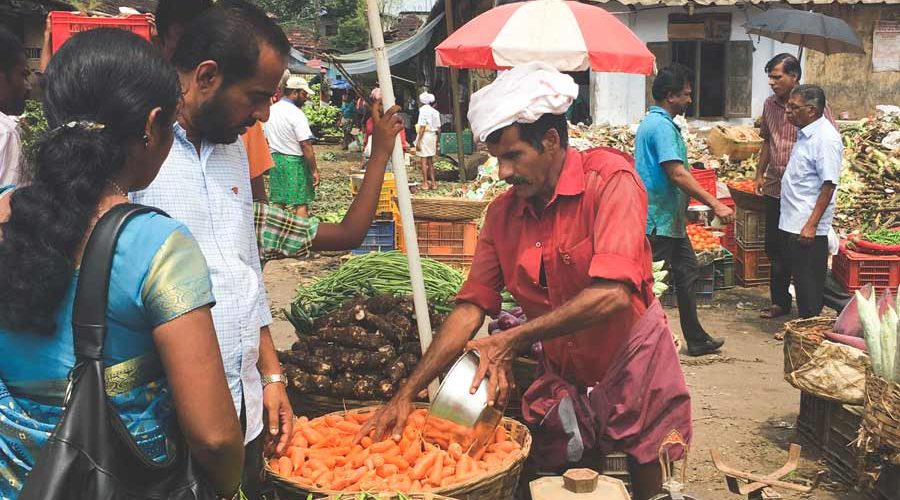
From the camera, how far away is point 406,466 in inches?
122

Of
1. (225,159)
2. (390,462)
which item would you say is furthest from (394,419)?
(225,159)

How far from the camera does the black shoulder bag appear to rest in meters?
1.60

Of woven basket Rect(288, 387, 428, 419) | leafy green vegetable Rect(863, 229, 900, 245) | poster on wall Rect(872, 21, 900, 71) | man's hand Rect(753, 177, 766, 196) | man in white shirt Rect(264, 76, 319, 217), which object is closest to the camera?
woven basket Rect(288, 387, 428, 419)

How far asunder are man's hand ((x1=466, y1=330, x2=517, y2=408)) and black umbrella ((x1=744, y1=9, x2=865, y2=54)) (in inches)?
355

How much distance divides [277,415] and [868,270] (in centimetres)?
671

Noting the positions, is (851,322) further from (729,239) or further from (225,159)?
(729,239)

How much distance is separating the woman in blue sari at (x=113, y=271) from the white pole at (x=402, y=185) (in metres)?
1.55

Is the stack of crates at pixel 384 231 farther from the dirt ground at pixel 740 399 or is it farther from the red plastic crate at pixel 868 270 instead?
the red plastic crate at pixel 868 270

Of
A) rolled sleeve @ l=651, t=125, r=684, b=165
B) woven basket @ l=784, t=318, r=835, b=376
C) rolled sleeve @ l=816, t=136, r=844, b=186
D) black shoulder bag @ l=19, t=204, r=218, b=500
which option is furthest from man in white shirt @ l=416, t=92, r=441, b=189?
black shoulder bag @ l=19, t=204, r=218, b=500

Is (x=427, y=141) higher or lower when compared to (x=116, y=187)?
lower

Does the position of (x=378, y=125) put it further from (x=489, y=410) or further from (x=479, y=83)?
(x=479, y=83)

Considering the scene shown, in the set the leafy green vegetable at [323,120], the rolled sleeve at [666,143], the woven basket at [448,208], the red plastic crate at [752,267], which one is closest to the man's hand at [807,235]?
the rolled sleeve at [666,143]

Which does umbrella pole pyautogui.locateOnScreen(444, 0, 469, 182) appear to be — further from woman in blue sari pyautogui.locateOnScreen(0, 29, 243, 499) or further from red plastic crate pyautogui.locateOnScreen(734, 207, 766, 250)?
woman in blue sari pyautogui.locateOnScreen(0, 29, 243, 499)

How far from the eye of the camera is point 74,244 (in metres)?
1.65
